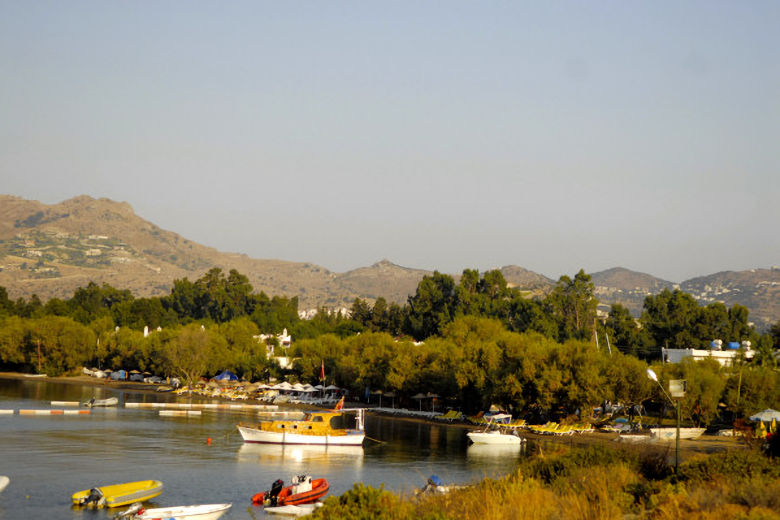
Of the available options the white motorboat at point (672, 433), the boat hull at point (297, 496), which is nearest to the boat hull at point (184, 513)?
the boat hull at point (297, 496)

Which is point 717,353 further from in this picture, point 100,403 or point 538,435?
point 100,403

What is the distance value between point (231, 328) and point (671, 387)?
10011cm

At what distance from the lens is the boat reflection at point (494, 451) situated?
165 feet

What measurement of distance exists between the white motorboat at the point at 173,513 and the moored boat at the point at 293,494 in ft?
11.6

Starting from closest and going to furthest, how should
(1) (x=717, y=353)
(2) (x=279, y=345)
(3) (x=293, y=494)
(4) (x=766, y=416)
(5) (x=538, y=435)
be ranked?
(3) (x=293, y=494) < (4) (x=766, y=416) < (5) (x=538, y=435) < (1) (x=717, y=353) < (2) (x=279, y=345)

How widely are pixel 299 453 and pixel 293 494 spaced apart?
17.5 m

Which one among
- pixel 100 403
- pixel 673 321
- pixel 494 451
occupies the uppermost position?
pixel 673 321

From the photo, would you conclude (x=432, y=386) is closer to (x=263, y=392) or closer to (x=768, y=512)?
(x=263, y=392)

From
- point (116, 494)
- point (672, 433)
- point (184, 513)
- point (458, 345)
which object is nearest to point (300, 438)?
point (116, 494)

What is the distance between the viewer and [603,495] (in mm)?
16938

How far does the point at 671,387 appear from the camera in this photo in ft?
71.9

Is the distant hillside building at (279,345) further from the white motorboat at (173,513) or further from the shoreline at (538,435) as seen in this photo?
the white motorboat at (173,513)

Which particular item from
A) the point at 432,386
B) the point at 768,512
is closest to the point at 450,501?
the point at 768,512

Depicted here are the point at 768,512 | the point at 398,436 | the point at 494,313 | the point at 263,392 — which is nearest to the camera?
the point at 768,512
